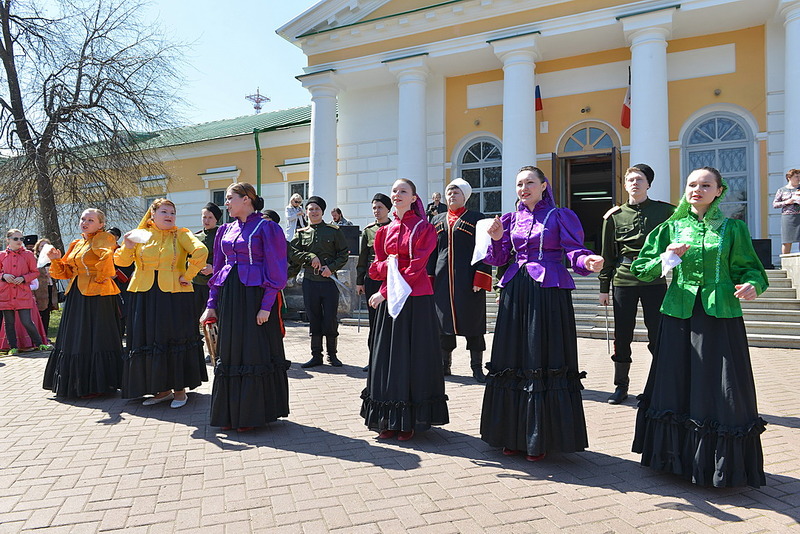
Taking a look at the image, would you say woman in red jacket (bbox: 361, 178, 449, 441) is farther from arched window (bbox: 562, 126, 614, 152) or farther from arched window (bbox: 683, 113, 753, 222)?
arched window (bbox: 562, 126, 614, 152)

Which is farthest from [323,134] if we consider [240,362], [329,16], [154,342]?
[240,362]

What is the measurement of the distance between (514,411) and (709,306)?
1.39m

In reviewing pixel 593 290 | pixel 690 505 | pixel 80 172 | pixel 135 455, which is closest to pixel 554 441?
pixel 690 505

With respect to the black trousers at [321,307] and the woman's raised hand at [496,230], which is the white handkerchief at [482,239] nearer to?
the woman's raised hand at [496,230]

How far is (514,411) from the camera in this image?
12.6 ft

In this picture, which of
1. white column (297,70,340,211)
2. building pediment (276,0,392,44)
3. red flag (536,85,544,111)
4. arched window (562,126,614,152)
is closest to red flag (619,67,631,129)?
arched window (562,126,614,152)

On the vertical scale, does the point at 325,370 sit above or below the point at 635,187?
below

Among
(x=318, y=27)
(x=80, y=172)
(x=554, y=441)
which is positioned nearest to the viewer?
(x=554, y=441)

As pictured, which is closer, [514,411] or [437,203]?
[514,411]

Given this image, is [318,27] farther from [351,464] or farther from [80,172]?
[351,464]

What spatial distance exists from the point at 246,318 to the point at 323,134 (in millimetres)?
11965

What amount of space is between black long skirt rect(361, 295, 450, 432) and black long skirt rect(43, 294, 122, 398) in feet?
10.2

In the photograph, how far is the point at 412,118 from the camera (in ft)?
48.1

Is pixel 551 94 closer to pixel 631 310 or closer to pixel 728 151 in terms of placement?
pixel 728 151
